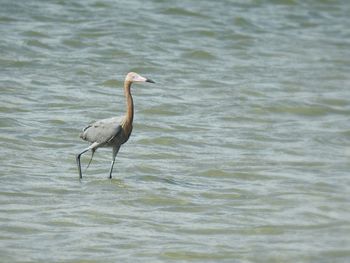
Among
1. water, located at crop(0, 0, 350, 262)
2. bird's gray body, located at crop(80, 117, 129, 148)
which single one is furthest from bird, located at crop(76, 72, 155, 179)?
water, located at crop(0, 0, 350, 262)

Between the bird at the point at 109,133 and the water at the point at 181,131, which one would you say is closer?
the water at the point at 181,131

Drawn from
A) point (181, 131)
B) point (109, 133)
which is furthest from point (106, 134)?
point (181, 131)

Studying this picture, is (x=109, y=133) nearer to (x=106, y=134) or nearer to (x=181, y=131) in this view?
(x=106, y=134)

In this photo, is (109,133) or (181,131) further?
(181,131)

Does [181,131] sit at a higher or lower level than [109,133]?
lower

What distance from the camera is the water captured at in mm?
8570

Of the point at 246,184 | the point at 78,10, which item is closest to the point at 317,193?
the point at 246,184

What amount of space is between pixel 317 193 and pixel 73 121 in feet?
14.4

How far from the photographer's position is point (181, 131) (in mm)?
13180

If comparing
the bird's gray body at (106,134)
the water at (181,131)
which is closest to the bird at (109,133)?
the bird's gray body at (106,134)

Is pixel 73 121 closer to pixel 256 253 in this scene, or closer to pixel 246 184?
pixel 246 184

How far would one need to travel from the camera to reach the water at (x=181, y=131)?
28.1ft

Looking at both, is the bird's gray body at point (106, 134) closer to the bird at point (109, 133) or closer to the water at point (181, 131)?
the bird at point (109, 133)

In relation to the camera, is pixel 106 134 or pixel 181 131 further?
pixel 181 131
